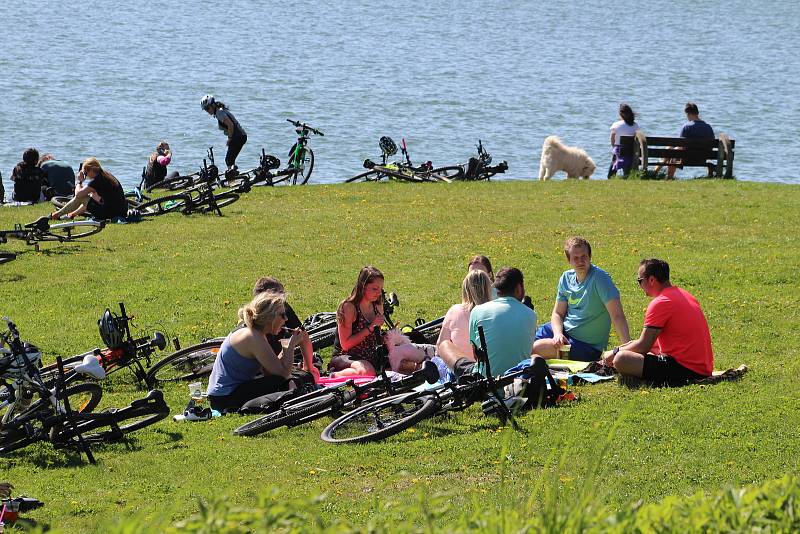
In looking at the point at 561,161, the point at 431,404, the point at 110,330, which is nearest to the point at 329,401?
the point at 431,404

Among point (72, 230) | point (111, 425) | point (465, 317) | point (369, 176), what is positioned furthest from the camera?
point (369, 176)

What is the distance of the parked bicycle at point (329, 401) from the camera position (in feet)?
30.0

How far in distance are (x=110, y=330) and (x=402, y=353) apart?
101 inches

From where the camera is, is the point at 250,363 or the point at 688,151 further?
Answer: the point at 688,151

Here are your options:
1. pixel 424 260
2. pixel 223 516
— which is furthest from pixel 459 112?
A: pixel 223 516

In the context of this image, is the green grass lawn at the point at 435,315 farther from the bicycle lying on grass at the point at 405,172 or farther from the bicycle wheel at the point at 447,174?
the bicycle wheel at the point at 447,174

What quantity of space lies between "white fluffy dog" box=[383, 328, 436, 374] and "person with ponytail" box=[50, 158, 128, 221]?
8202mm

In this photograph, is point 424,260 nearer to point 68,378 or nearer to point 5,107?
point 68,378

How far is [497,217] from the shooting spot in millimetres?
19609

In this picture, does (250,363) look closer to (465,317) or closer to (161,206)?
(465,317)

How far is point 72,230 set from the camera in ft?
58.2

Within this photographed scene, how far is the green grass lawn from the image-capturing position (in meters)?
7.52

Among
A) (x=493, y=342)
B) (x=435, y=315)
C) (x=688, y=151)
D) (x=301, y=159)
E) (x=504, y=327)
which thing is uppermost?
(x=688, y=151)

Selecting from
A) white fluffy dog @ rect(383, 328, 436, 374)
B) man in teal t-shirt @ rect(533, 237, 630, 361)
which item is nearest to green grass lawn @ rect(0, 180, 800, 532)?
man in teal t-shirt @ rect(533, 237, 630, 361)
